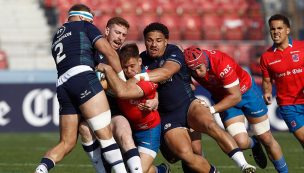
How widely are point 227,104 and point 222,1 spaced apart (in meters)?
17.2

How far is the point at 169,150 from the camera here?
11.1 m

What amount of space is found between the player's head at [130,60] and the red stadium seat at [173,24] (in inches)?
575

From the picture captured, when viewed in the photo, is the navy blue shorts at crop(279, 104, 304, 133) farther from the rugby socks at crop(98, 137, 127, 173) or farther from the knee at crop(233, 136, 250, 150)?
the rugby socks at crop(98, 137, 127, 173)

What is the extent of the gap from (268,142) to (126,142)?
2.65m

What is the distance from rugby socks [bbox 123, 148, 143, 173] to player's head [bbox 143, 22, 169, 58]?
1.32m

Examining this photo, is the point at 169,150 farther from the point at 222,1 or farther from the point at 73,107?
the point at 222,1

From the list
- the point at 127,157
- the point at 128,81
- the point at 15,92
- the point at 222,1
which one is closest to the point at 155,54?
the point at 128,81

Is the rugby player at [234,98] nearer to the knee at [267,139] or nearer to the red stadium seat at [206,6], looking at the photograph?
the knee at [267,139]

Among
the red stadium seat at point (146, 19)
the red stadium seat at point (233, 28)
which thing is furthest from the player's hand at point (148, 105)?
the red stadium seat at point (233, 28)

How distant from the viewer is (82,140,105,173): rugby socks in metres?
10.5

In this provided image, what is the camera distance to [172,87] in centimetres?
1114

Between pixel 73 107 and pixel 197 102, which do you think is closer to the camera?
pixel 73 107

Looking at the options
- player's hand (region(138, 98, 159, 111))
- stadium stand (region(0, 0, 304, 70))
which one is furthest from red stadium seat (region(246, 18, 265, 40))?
player's hand (region(138, 98, 159, 111))

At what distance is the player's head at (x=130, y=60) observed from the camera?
10430 millimetres
